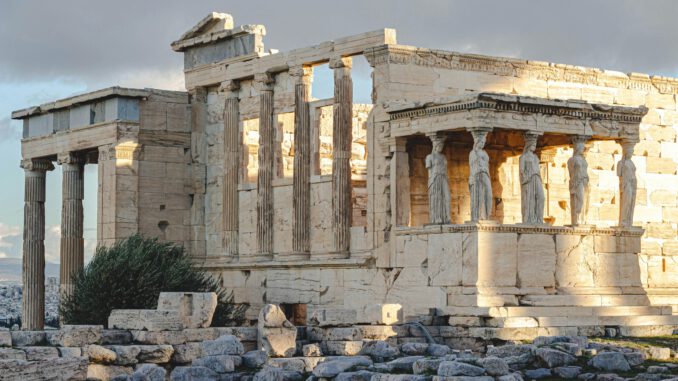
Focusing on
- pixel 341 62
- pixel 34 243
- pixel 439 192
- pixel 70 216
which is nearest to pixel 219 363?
pixel 439 192

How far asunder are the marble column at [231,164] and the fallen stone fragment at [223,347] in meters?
9.00

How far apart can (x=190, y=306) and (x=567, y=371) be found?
608cm

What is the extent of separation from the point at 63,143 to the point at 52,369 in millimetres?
13123

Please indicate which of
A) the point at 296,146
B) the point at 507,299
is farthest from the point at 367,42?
the point at 507,299

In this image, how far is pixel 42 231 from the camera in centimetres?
3412

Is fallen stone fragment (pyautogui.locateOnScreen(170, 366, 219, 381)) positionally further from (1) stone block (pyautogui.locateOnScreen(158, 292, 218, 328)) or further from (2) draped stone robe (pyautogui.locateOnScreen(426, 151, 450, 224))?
(2) draped stone robe (pyautogui.locateOnScreen(426, 151, 450, 224))

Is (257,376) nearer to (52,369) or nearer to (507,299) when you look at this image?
(52,369)

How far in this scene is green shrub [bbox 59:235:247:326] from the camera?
89.9 ft

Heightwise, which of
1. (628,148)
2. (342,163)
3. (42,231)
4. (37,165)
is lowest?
(42,231)

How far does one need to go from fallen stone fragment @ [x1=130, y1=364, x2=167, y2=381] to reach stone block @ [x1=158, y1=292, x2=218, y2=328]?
2.33 meters

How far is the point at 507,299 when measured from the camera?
25047 mm

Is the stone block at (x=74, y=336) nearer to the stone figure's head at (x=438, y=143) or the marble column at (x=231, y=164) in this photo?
the stone figure's head at (x=438, y=143)

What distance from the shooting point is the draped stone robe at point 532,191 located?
1024 inches

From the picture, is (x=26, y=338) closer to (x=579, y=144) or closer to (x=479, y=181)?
(x=479, y=181)
